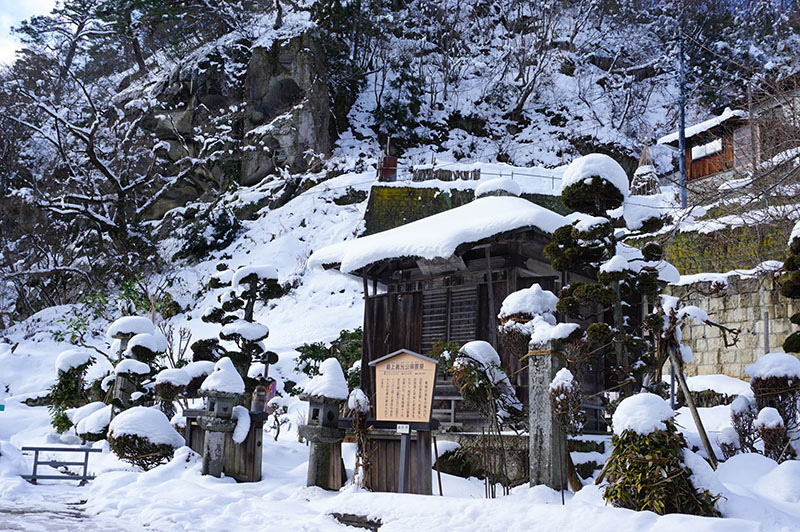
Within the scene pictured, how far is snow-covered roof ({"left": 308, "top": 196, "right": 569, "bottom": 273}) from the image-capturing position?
10188 millimetres

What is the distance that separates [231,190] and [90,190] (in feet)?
19.6

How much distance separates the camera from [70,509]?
7.38 m

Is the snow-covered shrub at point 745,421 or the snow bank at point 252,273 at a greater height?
the snow bank at point 252,273

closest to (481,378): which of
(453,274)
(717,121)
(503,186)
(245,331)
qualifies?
(453,274)

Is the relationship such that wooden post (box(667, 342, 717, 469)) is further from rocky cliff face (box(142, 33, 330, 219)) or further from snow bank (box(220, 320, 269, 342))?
rocky cliff face (box(142, 33, 330, 219))

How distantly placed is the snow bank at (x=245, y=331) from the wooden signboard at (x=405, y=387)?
4.06 metres

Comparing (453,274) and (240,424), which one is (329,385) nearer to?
(240,424)

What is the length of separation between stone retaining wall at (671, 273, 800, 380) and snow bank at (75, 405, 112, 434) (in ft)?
40.3

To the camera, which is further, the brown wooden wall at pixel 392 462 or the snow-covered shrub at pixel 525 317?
the snow-covered shrub at pixel 525 317

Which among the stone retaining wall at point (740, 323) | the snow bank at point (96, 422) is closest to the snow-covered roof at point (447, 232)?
the snow bank at point (96, 422)

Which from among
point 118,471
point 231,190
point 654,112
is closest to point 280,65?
point 231,190

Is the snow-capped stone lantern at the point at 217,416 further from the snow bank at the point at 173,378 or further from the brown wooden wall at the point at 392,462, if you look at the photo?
the brown wooden wall at the point at 392,462

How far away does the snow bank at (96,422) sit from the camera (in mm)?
11703

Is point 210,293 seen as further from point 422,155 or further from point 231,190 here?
point 422,155
